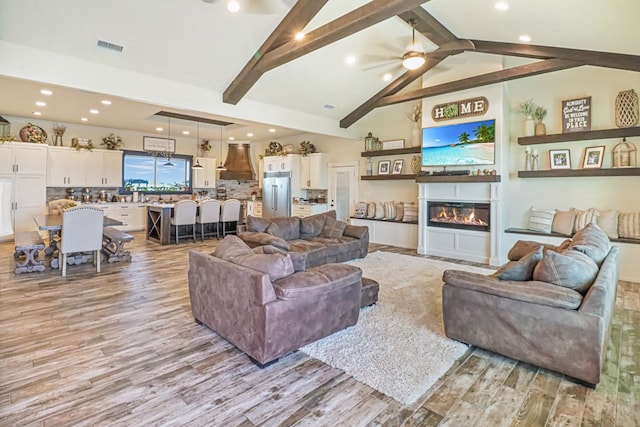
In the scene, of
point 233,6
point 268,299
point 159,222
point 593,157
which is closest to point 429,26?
point 233,6

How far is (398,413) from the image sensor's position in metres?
2.06

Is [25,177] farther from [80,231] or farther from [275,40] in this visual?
[275,40]

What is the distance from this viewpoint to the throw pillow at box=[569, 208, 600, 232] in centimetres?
538

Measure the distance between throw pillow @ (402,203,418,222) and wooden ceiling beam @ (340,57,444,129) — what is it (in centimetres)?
251

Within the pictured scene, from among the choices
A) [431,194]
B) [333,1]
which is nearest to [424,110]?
[431,194]

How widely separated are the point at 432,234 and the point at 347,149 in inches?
139

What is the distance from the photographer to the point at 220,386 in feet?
7.66

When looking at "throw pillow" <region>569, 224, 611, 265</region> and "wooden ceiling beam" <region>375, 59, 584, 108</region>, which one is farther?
"wooden ceiling beam" <region>375, 59, 584, 108</region>

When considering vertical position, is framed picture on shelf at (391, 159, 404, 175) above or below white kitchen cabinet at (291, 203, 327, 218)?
above

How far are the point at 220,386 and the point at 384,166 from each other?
22.7ft

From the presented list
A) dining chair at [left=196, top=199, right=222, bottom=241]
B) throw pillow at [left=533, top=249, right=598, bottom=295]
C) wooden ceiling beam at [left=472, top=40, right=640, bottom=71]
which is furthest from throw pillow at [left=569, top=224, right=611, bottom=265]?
dining chair at [left=196, top=199, right=222, bottom=241]

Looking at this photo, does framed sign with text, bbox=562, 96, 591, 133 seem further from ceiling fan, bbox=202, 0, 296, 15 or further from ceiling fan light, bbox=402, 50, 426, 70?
ceiling fan, bbox=202, 0, 296, 15

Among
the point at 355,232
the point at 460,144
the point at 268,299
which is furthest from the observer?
the point at 460,144

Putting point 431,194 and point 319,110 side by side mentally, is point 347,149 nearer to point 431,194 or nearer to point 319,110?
point 319,110
